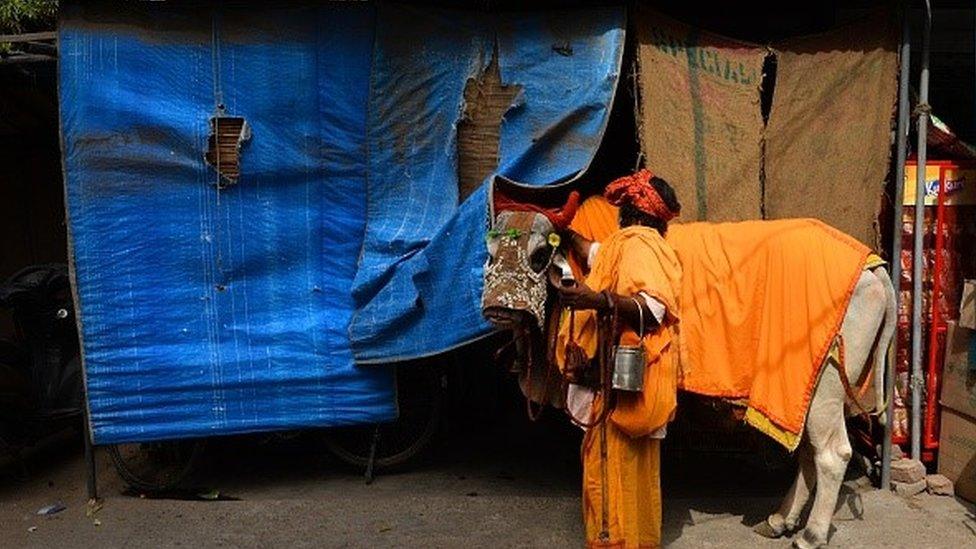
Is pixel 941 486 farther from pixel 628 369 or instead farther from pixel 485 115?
pixel 485 115

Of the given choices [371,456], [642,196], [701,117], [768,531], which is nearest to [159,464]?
[371,456]

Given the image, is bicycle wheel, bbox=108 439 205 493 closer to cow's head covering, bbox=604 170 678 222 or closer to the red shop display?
cow's head covering, bbox=604 170 678 222

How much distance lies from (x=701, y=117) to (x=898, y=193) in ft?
4.01

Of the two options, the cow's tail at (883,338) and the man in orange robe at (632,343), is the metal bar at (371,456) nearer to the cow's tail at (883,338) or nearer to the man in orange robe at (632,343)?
the man in orange robe at (632,343)

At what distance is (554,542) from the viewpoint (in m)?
4.31

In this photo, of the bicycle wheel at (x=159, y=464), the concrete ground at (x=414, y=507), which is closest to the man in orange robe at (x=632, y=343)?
the concrete ground at (x=414, y=507)

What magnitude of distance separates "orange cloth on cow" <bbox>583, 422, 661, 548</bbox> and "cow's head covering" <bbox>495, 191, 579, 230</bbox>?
3.29ft

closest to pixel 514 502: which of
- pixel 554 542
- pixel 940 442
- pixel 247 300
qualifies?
pixel 554 542

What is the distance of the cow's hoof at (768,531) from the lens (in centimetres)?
430

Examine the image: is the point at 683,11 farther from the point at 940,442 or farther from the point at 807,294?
the point at 940,442

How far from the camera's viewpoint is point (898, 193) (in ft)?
15.4

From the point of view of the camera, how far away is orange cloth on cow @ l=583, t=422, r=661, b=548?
3750 mm

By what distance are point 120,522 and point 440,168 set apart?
2.70 meters

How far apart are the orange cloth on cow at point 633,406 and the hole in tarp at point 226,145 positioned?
2.11 meters
